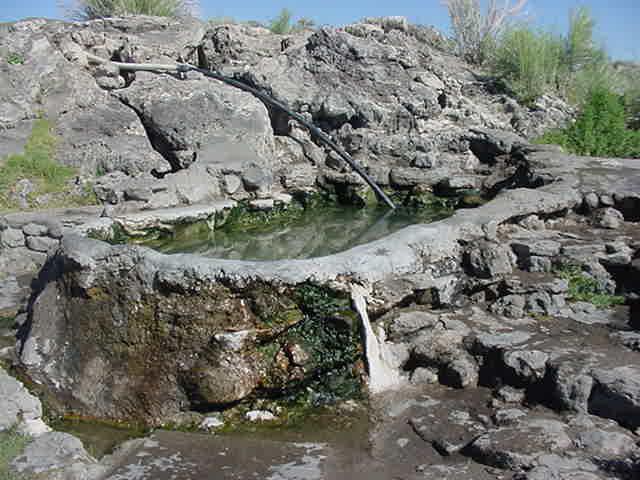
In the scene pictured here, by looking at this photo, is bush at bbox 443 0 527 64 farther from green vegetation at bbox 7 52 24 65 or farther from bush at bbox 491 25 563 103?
green vegetation at bbox 7 52 24 65

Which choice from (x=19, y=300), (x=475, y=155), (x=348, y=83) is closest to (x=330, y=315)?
(x=19, y=300)

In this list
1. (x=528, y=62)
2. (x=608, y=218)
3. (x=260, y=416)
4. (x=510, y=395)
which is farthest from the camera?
(x=528, y=62)

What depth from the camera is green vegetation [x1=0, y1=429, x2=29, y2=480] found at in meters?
3.23

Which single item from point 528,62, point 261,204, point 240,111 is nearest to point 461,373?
point 261,204

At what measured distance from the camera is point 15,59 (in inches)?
344

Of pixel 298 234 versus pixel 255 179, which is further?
pixel 255 179

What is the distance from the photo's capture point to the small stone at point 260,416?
405cm

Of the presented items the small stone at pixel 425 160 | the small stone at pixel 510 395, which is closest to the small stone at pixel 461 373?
the small stone at pixel 510 395

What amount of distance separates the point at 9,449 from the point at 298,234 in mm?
4100

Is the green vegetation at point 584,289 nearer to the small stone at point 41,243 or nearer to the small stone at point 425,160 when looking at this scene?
the small stone at point 425,160

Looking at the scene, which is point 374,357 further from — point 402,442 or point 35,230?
point 35,230

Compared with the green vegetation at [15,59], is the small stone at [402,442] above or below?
below

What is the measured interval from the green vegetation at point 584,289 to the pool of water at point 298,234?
214 cm

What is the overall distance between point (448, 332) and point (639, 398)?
1337 mm
